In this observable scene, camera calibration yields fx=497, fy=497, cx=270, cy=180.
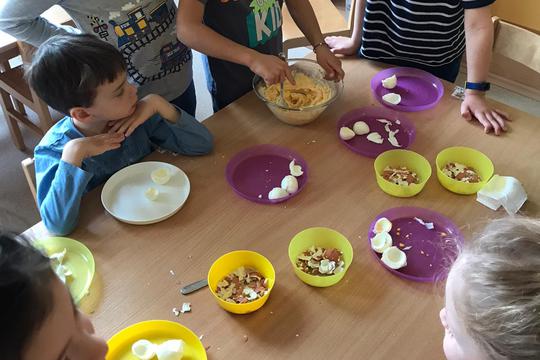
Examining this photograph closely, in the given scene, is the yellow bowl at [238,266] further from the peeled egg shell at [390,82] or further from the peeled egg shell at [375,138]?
the peeled egg shell at [390,82]

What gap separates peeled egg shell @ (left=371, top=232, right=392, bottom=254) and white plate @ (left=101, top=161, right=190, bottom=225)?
0.42m

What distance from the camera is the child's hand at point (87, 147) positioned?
3.54 feet

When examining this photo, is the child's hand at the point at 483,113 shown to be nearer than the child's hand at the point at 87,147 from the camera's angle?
No

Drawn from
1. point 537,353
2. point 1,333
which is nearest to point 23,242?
point 1,333

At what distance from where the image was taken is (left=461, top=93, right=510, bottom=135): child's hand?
132 cm

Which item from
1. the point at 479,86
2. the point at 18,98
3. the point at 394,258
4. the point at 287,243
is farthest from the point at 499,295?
the point at 18,98

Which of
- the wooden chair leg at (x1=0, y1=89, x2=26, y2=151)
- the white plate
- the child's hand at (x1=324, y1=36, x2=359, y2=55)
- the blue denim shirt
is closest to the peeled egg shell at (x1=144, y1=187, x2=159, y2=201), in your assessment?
the white plate

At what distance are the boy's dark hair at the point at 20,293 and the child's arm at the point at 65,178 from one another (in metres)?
0.48

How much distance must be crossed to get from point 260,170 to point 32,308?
75 centimetres

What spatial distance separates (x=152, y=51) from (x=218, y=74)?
8.1 inches

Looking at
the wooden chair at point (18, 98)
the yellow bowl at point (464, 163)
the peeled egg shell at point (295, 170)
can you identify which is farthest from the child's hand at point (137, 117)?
the wooden chair at point (18, 98)

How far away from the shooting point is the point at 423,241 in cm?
106

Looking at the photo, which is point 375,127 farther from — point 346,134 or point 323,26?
point 323,26

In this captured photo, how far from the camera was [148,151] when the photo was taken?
4.18 feet
